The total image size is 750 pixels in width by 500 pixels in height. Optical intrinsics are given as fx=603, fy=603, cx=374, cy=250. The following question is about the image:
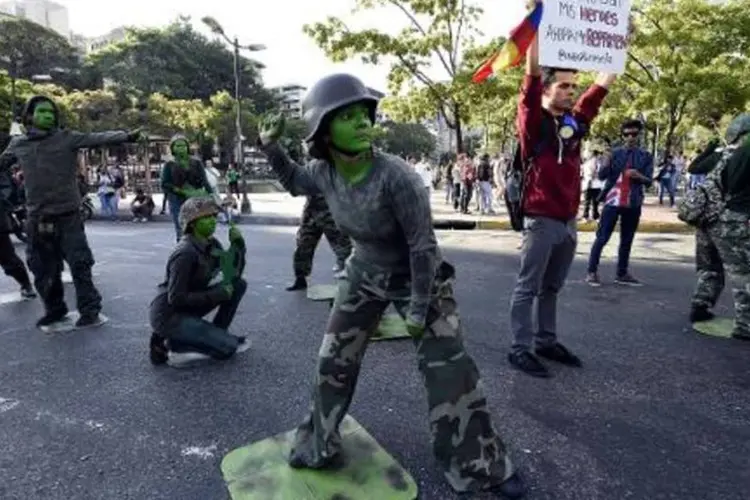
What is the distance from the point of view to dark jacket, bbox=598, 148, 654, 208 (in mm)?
6203

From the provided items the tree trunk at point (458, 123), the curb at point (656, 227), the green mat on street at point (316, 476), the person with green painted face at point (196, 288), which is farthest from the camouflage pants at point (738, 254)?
the tree trunk at point (458, 123)

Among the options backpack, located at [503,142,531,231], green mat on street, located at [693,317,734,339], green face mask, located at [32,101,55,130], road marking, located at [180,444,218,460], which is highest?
green face mask, located at [32,101,55,130]

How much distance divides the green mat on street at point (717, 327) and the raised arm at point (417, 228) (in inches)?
133

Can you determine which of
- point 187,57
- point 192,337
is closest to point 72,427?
point 192,337

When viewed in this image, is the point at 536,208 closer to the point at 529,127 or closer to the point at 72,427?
the point at 529,127

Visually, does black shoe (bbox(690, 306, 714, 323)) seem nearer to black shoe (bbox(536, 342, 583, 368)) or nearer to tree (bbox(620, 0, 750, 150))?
black shoe (bbox(536, 342, 583, 368))

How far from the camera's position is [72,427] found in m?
3.27

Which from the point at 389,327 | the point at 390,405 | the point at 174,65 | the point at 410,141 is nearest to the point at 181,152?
the point at 389,327

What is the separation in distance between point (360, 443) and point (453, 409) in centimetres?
68

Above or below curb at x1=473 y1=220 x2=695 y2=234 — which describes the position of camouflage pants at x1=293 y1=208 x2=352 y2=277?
above

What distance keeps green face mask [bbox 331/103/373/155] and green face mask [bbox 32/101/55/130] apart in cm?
366

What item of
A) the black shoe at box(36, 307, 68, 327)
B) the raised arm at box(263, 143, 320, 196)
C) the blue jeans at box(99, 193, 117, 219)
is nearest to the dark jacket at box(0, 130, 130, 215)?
the black shoe at box(36, 307, 68, 327)

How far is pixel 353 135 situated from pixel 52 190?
3.69 meters

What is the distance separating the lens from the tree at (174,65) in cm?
4991
